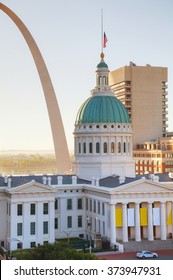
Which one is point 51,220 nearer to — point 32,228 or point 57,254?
point 32,228

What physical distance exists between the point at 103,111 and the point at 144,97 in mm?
74946

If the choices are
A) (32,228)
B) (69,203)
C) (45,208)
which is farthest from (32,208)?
(69,203)

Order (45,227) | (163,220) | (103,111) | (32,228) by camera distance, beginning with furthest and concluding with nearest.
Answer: (103,111) → (163,220) → (45,227) → (32,228)

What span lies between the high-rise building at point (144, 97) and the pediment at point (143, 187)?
3332 inches

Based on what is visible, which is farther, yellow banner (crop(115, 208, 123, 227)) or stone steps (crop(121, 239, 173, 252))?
yellow banner (crop(115, 208, 123, 227))

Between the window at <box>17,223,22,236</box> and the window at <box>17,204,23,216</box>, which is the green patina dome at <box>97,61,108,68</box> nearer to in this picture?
the window at <box>17,204,23,216</box>

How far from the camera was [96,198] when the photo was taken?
2768 inches

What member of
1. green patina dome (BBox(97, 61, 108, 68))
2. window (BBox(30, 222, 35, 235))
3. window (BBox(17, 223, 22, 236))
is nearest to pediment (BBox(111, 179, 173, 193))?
window (BBox(30, 222, 35, 235))

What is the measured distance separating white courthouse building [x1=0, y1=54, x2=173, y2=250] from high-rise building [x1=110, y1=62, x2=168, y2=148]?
2821 inches

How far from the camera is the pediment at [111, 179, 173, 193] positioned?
6575 cm

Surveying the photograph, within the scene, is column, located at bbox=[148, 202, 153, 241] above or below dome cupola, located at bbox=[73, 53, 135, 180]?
below

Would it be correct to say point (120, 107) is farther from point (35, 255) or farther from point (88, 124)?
point (35, 255)

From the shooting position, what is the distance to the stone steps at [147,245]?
208 feet

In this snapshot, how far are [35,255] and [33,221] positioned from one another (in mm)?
27343
